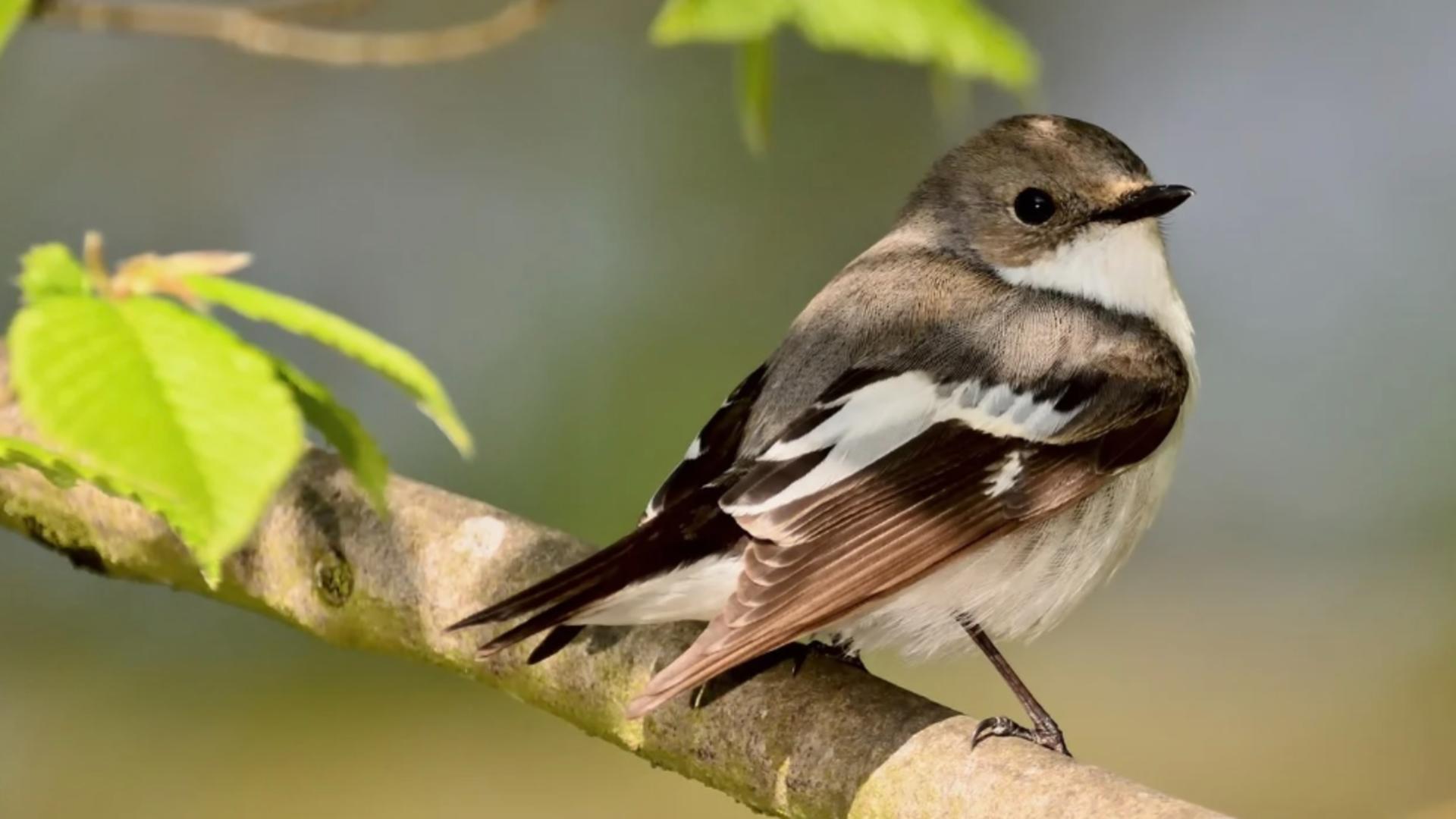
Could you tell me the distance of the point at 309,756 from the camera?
477 centimetres

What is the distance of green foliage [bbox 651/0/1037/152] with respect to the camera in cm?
122

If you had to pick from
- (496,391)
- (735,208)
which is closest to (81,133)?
(496,391)

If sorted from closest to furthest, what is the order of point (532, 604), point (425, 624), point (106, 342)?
point (106, 342), point (532, 604), point (425, 624)

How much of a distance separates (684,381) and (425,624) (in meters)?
3.27

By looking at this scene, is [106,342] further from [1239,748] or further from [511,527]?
[1239,748]

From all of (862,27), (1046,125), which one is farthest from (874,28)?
(1046,125)

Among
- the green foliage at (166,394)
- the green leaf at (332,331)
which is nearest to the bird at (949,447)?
the green leaf at (332,331)

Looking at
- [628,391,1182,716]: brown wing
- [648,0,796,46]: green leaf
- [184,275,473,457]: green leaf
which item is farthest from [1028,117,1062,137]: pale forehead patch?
[184,275,473,457]: green leaf

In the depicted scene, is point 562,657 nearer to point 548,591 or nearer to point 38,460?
point 548,591

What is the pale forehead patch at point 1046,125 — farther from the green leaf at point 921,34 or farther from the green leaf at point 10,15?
the green leaf at point 10,15

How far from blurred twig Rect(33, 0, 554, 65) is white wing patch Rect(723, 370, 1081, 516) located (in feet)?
2.13

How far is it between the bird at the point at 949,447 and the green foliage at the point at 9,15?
79 centimetres

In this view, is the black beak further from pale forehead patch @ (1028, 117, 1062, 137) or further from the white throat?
pale forehead patch @ (1028, 117, 1062, 137)

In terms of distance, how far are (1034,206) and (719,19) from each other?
144 centimetres
